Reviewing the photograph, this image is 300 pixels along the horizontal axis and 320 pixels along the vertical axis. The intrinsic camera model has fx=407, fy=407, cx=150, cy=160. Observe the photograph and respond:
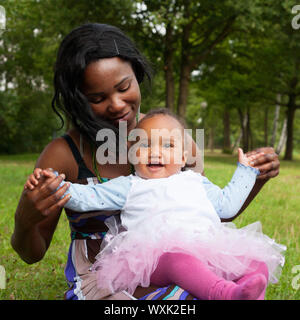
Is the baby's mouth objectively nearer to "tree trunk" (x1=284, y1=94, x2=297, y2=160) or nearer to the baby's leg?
the baby's leg

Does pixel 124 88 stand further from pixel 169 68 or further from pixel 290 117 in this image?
pixel 290 117

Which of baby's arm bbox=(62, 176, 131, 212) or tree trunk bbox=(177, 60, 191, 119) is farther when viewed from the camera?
tree trunk bbox=(177, 60, 191, 119)

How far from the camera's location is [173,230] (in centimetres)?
206

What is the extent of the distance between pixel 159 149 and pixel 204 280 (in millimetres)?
796

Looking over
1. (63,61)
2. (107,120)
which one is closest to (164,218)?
(107,120)

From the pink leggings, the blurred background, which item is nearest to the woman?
the pink leggings

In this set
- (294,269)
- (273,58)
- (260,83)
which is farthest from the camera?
(260,83)

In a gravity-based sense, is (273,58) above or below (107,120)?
above

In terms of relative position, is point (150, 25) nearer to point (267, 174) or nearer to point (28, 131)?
point (267, 174)

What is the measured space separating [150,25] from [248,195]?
11626mm

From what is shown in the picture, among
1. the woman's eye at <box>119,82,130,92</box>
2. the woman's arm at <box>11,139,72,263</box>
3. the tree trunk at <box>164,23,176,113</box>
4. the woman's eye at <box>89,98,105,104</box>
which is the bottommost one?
the woman's arm at <box>11,139,72,263</box>

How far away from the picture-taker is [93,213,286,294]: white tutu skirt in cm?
197

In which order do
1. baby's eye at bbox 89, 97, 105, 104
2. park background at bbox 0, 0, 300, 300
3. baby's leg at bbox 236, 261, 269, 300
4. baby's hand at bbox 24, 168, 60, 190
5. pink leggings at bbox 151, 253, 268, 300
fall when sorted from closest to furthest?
pink leggings at bbox 151, 253, 268, 300, baby's leg at bbox 236, 261, 269, 300, baby's hand at bbox 24, 168, 60, 190, baby's eye at bbox 89, 97, 105, 104, park background at bbox 0, 0, 300, 300
